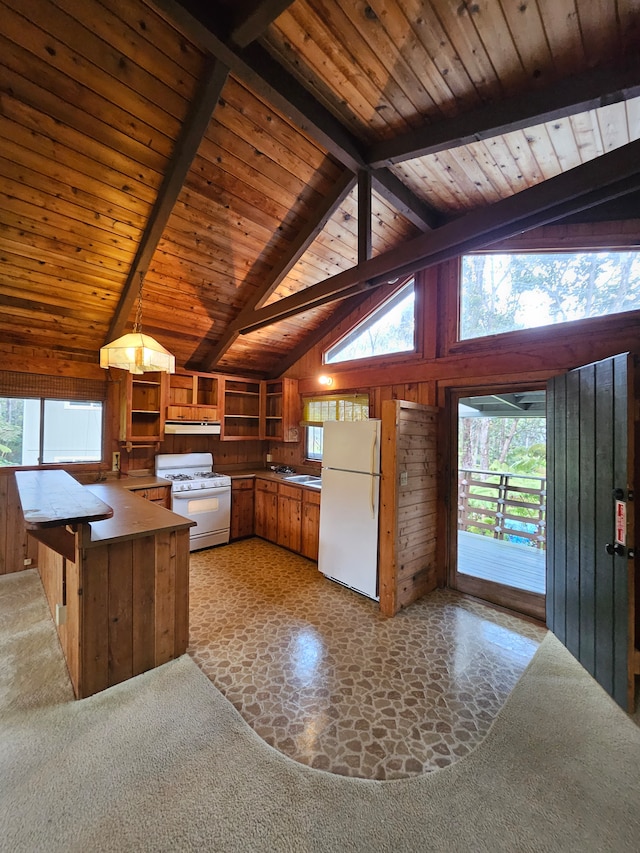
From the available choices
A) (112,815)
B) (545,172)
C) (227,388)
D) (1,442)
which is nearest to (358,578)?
(112,815)

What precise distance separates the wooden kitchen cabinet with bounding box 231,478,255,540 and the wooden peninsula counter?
2300 mm

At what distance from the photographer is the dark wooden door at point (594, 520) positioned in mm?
2029

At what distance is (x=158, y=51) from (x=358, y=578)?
4270 mm

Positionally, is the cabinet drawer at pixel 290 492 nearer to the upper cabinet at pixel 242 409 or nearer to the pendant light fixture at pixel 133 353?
the upper cabinet at pixel 242 409

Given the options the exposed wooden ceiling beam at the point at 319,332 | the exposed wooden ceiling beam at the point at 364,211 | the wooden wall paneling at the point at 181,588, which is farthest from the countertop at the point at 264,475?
the exposed wooden ceiling beam at the point at 364,211

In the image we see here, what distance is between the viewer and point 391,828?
1.37 m

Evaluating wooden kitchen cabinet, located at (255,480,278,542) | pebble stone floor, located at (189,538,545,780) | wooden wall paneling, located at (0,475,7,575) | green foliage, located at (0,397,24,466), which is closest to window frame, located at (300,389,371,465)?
wooden kitchen cabinet, located at (255,480,278,542)

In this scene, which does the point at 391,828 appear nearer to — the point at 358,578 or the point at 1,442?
the point at 358,578

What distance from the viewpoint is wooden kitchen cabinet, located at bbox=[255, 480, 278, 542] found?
15.5 feet

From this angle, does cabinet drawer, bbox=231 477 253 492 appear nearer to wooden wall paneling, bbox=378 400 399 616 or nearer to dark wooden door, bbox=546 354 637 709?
wooden wall paneling, bbox=378 400 399 616

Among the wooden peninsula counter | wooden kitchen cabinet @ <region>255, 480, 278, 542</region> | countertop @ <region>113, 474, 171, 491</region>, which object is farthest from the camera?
wooden kitchen cabinet @ <region>255, 480, 278, 542</region>

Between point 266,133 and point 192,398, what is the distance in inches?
130

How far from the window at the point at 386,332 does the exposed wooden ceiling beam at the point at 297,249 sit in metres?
1.32

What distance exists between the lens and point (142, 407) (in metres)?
Answer: 4.56
